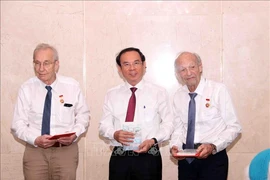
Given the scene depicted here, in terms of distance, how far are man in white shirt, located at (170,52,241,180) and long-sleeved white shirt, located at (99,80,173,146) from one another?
13 centimetres

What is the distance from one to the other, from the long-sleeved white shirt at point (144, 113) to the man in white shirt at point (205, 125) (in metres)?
0.13

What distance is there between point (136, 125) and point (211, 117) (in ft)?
2.08

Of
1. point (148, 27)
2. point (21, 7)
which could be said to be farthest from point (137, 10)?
point (21, 7)

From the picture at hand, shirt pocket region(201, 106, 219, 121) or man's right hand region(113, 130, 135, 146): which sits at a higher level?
shirt pocket region(201, 106, 219, 121)

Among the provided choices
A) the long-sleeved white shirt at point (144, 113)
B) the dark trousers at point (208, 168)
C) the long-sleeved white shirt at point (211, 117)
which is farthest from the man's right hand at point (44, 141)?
the dark trousers at point (208, 168)

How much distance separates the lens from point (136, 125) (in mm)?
3102

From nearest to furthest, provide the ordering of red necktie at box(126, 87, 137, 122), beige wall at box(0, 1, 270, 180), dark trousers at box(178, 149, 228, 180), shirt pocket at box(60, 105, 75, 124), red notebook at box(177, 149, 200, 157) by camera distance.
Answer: red notebook at box(177, 149, 200, 157) < dark trousers at box(178, 149, 228, 180) < red necktie at box(126, 87, 137, 122) < shirt pocket at box(60, 105, 75, 124) < beige wall at box(0, 1, 270, 180)

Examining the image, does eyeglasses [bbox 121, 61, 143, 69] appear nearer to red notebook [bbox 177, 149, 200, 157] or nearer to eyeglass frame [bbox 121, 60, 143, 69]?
eyeglass frame [bbox 121, 60, 143, 69]

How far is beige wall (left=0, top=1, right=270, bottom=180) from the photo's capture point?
4.05m

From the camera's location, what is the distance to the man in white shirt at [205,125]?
3.06 meters

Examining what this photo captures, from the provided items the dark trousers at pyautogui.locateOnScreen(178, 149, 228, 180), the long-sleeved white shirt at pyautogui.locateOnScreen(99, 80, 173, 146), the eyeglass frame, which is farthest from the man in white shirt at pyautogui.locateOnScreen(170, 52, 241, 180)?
the eyeglass frame

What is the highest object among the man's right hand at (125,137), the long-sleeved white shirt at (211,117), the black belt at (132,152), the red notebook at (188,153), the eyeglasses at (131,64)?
the eyeglasses at (131,64)

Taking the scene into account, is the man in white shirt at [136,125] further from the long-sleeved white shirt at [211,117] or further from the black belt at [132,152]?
the long-sleeved white shirt at [211,117]

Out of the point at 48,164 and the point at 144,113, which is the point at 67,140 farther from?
the point at 144,113
